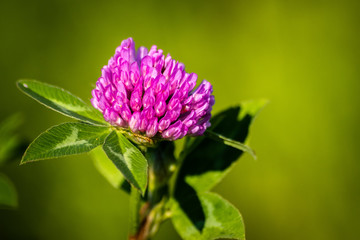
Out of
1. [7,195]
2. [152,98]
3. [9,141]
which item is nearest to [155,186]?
[152,98]

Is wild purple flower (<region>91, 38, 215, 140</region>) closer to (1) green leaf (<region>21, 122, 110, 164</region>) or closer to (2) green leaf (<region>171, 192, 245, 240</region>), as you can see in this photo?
(1) green leaf (<region>21, 122, 110, 164</region>)

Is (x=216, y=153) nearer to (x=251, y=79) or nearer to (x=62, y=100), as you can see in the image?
(x=62, y=100)

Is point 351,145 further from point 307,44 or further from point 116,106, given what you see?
point 116,106

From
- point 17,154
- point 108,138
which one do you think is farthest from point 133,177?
point 17,154

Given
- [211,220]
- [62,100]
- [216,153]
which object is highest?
[62,100]

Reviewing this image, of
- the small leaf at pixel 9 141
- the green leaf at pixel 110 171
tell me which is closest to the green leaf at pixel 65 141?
the green leaf at pixel 110 171

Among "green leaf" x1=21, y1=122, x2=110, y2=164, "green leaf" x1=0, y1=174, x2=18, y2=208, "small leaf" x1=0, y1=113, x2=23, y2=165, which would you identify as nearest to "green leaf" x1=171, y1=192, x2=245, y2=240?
"green leaf" x1=21, y1=122, x2=110, y2=164

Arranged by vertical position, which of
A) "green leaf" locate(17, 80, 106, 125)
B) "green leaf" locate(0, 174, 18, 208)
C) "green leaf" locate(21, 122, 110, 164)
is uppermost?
"green leaf" locate(17, 80, 106, 125)
